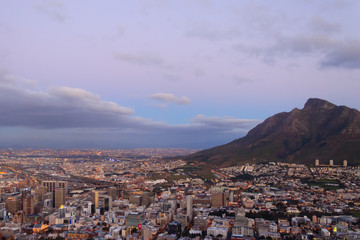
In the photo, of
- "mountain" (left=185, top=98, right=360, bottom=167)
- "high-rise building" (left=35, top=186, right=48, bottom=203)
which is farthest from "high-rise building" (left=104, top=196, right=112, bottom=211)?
"mountain" (left=185, top=98, right=360, bottom=167)

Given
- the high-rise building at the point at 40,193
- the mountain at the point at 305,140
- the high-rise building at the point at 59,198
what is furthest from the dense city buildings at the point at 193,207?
the mountain at the point at 305,140

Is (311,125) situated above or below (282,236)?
above

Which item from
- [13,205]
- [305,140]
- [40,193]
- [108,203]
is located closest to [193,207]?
[108,203]

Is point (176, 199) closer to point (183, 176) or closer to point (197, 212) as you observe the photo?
point (197, 212)

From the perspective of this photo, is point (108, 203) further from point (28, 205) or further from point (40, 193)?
point (40, 193)

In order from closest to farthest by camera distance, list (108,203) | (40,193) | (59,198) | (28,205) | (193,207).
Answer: (28,205)
(193,207)
(108,203)
(59,198)
(40,193)

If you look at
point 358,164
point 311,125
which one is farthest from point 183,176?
point 311,125
